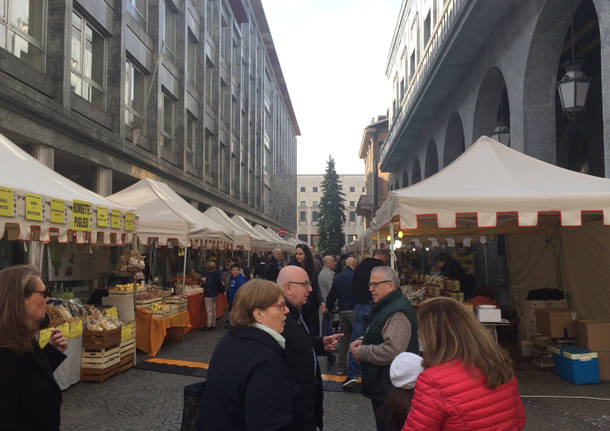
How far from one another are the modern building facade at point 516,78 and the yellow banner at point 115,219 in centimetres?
761

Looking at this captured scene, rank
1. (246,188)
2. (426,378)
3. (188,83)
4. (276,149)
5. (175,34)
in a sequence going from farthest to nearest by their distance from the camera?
(276,149) < (246,188) < (188,83) < (175,34) < (426,378)

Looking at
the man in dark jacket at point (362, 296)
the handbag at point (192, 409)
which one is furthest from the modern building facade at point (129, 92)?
the handbag at point (192, 409)

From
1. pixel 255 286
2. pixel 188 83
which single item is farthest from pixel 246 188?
pixel 255 286

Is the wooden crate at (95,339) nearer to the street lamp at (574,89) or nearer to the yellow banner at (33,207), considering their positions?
the yellow banner at (33,207)

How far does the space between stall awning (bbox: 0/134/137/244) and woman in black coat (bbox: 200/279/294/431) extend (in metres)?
3.80

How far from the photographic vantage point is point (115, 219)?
7.82 metres

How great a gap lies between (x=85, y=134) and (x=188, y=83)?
37.2ft

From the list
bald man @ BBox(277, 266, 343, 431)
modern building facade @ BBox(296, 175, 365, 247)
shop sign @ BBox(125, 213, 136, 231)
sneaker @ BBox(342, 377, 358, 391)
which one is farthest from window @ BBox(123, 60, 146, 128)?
modern building facade @ BBox(296, 175, 365, 247)

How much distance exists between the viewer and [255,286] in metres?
2.73

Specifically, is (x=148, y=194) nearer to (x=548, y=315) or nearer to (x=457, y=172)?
(x=457, y=172)

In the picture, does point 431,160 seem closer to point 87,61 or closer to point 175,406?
point 87,61

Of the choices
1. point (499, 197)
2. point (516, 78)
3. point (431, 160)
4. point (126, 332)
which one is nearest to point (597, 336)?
point (499, 197)

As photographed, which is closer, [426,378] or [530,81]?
[426,378]

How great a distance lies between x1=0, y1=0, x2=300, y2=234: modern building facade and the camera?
11.2 m
